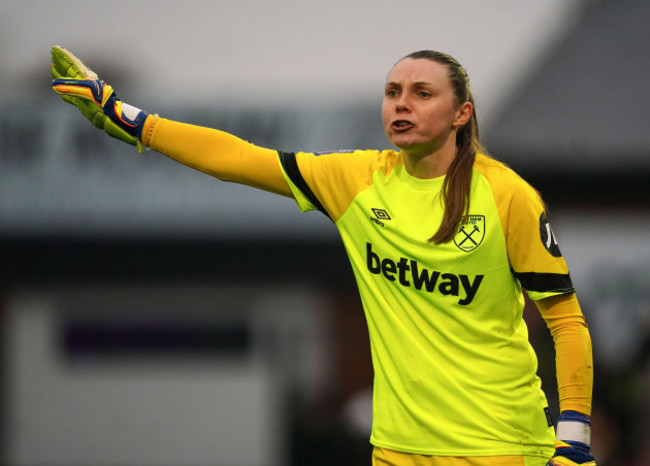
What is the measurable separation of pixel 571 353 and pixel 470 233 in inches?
20.5

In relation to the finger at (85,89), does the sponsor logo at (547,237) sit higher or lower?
lower

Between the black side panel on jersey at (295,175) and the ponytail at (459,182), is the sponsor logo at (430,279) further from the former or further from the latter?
the black side panel on jersey at (295,175)

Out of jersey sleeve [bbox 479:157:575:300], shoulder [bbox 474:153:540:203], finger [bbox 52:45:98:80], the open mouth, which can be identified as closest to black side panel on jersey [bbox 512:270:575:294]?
jersey sleeve [bbox 479:157:575:300]

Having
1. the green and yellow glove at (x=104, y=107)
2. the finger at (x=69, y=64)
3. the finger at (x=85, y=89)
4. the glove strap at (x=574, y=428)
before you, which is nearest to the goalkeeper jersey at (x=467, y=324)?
the glove strap at (x=574, y=428)

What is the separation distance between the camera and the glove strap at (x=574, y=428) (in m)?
3.41

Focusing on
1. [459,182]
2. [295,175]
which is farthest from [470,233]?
[295,175]

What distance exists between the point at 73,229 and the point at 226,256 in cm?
212

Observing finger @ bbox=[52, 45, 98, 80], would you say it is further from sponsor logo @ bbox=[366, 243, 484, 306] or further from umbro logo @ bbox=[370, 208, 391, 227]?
sponsor logo @ bbox=[366, 243, 484, 306]

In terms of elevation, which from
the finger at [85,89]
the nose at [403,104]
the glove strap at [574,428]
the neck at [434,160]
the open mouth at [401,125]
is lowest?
the glove strap at [574,428]

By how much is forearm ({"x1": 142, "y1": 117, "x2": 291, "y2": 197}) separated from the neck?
0.48 meters

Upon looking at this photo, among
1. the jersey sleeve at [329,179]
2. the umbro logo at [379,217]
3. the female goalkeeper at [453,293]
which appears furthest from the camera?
the jersey sleeve at [329,179]

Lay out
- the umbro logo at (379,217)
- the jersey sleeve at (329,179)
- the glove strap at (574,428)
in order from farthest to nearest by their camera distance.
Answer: the jersey sleeve at (329,179) → the umbro logo at (379,217) → the glove strap at (574,428)

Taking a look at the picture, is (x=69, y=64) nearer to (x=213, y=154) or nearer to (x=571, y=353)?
(x=213, y=154)

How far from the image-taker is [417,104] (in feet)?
11.8
